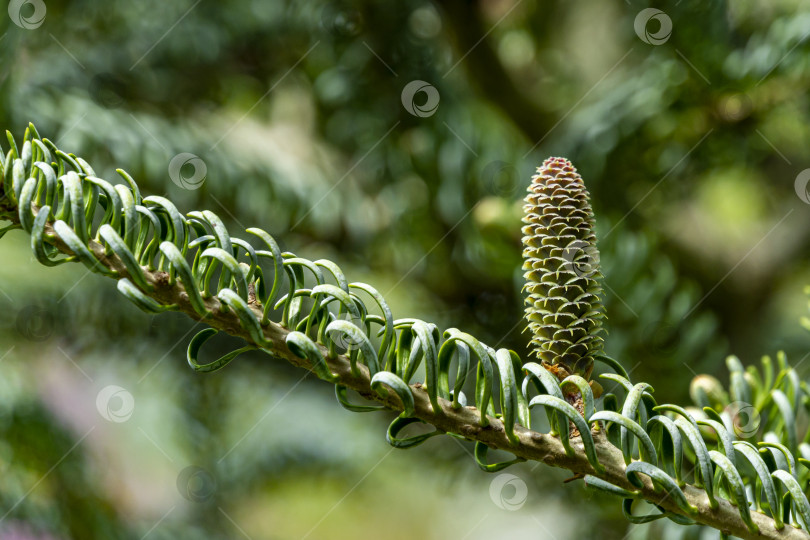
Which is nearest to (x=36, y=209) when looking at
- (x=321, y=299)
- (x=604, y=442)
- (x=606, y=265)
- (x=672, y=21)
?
(x=321, y=299)

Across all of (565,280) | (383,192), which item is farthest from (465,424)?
(383,192)

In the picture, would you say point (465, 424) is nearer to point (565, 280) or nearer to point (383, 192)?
point (565, 280)

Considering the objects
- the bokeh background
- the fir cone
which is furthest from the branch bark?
the bokeh background

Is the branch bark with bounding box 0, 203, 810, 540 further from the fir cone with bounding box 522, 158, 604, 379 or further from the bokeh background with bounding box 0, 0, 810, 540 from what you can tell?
the bokeh background with bounding box 0, 0, 810, 540

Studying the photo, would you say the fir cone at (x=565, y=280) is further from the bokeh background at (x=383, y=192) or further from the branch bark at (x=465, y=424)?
the bokeh background at (x=383, y=192)

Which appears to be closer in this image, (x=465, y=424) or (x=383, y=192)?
(x=465, y=424)

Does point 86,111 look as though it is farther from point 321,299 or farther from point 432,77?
point 321,299
